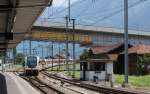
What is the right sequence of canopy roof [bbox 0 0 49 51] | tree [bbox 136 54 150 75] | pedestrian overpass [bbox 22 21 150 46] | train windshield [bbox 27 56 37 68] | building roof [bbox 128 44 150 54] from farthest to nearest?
train windshield [bbox 27 56 37 68], building roof [bbox 128 44 150 54], tree [bbox 136 54 150 75], pedestrian overpass [bbox 22 21 150 46], canopy roof [bbox 0 0 49 51]

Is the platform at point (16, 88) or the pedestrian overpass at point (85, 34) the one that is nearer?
the platform at point (16, 88)

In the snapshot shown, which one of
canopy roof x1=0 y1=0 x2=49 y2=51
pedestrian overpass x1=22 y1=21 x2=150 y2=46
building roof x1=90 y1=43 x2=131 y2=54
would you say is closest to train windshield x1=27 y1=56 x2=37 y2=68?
pedestrian overpass x1=22 y1=21 x2=150 y2=46

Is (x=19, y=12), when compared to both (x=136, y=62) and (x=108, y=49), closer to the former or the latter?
(x=136, y=62)

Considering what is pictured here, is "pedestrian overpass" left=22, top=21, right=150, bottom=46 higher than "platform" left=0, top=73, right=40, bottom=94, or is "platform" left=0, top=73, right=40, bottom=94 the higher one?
"pedestrian overpass" left=22, top=21, right=150, bottom=46

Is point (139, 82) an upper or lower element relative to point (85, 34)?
lower

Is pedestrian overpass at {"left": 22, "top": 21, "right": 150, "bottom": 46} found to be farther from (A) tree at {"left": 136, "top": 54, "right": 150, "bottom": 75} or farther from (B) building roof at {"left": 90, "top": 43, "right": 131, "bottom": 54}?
(A) tree at {"left": 136, "top": 54, "right": 150, "bottom": 75}

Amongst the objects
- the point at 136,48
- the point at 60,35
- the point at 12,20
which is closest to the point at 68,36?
the point at 60,35

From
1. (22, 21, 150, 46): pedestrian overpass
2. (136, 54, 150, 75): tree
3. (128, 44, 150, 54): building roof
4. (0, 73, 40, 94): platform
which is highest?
(22, 21, 150, 46): pedestrian overpass

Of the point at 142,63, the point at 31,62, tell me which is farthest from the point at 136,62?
the point at 31,62

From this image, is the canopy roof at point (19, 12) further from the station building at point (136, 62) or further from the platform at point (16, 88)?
the station building at point (136, 62)

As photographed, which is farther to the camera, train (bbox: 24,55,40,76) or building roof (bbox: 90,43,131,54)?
building roof (bbox: 90,43,131,54)

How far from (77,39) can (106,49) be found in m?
13.7

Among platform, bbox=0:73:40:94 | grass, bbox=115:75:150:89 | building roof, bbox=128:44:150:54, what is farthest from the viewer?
building roof, bbox=128:44:150:54

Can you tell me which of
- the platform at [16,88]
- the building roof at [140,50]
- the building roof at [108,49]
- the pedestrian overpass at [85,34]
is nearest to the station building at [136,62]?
the building roof at [140,50]
